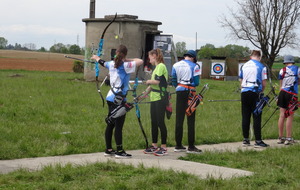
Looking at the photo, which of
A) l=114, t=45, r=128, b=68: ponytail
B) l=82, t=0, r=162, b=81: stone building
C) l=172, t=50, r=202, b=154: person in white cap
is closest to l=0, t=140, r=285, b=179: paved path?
l=172, t=50, r=202, b=154: person in white cap

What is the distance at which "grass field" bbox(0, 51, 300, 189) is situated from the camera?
7.11 meters

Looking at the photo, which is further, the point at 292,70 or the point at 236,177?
the point at 292,70

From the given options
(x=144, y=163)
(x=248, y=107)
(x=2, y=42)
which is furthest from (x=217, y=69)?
(x=2, y=42)

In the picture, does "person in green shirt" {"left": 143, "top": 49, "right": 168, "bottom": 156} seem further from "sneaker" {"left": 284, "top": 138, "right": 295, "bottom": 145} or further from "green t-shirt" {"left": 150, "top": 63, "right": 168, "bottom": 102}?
"sneaker" {"left": 284, "top": 138, "right": 295, "bottom": 145}

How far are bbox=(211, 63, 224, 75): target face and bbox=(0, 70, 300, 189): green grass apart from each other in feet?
91.4

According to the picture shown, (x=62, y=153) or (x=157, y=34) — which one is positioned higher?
(x=157, y=34)

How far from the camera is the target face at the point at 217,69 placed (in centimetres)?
4714

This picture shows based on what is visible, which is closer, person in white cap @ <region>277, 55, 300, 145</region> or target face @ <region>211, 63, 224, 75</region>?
person in white cap @ <region>277, 55, 300, 145</region>

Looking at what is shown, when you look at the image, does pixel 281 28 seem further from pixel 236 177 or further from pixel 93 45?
pixel 236 177

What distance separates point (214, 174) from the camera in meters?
7.80

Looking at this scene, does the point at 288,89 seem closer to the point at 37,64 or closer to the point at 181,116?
the point at 181,116

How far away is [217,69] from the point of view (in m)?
47.4

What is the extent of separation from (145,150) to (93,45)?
18.3 metres

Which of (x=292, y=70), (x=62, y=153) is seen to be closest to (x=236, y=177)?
(x=62, y=153)
